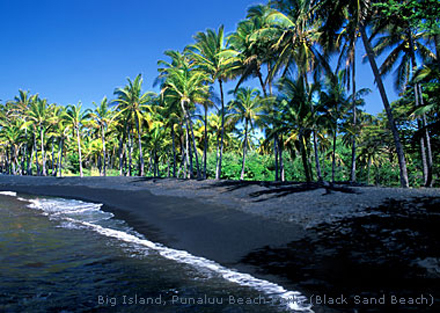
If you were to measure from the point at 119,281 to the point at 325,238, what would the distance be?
15.0ft

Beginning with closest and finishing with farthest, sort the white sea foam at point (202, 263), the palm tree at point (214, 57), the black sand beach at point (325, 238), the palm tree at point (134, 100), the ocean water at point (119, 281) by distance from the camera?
Answer: the ocean water at point (119, 281)
the white sea foam at point (202, 263)
the black sand beach at point (325, 238)
the palm tree at point (214, 57)
the palm tree at point (134, 100)

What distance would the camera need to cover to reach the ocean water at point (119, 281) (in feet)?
13.6

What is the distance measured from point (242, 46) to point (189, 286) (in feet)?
63.4

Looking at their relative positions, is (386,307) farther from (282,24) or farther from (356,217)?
(282,24)

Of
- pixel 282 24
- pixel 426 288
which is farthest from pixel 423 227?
pixel 282 24

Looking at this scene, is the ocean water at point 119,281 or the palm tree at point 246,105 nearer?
the ocean water at point 119,281

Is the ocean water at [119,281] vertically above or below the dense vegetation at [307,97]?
below

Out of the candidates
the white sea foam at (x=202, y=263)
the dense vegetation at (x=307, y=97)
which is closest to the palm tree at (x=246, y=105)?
the dense vegetation at (x=307, y=97)

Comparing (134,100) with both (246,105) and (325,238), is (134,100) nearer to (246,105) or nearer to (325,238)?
(246,105)

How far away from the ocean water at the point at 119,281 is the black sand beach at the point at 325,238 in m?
0.51

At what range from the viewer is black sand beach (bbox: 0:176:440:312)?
175 inches

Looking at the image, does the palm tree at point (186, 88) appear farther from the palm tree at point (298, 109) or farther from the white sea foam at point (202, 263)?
the white sea foam at point (202, 263)

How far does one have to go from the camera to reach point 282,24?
16.6m

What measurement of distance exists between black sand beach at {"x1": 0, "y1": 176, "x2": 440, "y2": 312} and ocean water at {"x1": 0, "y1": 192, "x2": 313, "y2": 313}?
51 cm
